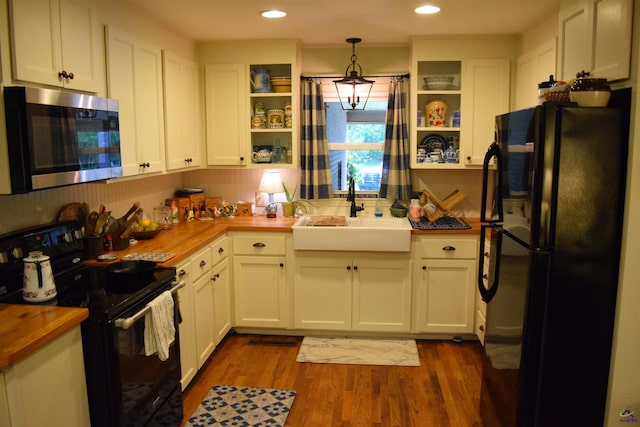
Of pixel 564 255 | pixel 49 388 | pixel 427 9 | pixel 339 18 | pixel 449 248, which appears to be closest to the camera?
pixel 49 388

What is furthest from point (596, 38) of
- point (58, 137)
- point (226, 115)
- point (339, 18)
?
point (226, 115)

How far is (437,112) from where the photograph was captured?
3996 millimetres

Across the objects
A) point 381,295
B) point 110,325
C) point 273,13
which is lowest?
point 381,295

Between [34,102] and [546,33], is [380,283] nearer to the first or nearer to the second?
[546,33]

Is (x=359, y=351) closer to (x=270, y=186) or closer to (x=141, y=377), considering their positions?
(x=270, y=186)

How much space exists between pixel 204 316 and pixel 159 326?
0.96 meters

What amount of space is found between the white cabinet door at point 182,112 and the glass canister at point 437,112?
5.96 feet

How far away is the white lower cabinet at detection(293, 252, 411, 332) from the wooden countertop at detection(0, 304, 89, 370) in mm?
2016

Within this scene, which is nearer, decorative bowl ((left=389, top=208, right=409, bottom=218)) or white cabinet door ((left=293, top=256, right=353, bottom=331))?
white cabinet door ((left=293, top=256, right=353, bottom=331))

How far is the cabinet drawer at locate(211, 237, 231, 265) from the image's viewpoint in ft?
11.4

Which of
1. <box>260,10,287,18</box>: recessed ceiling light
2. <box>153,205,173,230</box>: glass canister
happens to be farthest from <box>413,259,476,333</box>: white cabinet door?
<box>260,10,287,18</box>: recessed ceiling light

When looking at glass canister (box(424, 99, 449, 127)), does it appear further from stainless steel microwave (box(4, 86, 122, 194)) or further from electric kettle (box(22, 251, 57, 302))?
electric kettle (box(22, 251, 57, 302))

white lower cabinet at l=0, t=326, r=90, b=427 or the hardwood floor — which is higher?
white lower cabinet at l=0, t=326, r=90, b=427

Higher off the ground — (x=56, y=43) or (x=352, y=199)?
(x=56, y=43)
